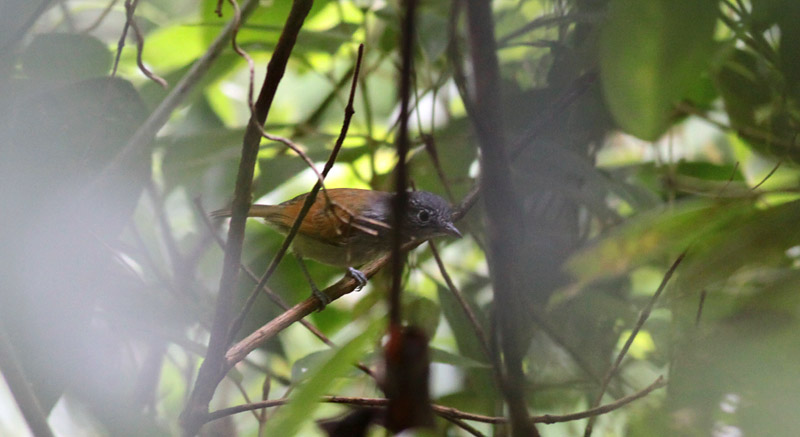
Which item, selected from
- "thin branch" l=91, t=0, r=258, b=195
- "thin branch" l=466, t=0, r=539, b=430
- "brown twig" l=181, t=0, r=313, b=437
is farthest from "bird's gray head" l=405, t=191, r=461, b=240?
"thin branch" l=466, t=0, r=539, b=430

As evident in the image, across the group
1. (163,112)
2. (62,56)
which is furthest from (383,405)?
(62,56)

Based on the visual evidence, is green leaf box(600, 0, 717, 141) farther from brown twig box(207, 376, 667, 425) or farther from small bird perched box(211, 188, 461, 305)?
small bird perched box(211, 188, 461, 305)

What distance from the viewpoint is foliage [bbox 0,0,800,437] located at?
951mm

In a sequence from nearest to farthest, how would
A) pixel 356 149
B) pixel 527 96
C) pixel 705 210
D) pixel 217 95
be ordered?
pixel 705 210 < pixel 527 96 < pixel 356 149 < pixel 217 95

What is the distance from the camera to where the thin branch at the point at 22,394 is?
46.9 inches

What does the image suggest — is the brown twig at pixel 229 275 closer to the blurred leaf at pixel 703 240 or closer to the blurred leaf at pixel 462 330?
the blurred leaf at pixel 703 240

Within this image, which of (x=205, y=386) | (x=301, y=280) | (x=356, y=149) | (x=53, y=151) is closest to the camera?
(x=205, y=386)

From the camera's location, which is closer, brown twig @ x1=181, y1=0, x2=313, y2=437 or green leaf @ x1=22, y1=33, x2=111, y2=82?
brown twig @ x1=181, y1=0, x2=313, y2=437

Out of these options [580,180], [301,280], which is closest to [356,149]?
[301,280]

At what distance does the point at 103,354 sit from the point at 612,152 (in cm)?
225

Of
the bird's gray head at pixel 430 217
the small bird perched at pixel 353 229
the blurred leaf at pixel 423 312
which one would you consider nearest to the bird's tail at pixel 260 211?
the small bird perched at pixel 353 229

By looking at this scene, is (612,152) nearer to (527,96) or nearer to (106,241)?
(527,96)

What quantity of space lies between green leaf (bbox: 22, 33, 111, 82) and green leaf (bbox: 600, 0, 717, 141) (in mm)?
1676

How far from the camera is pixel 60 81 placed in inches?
83.9
